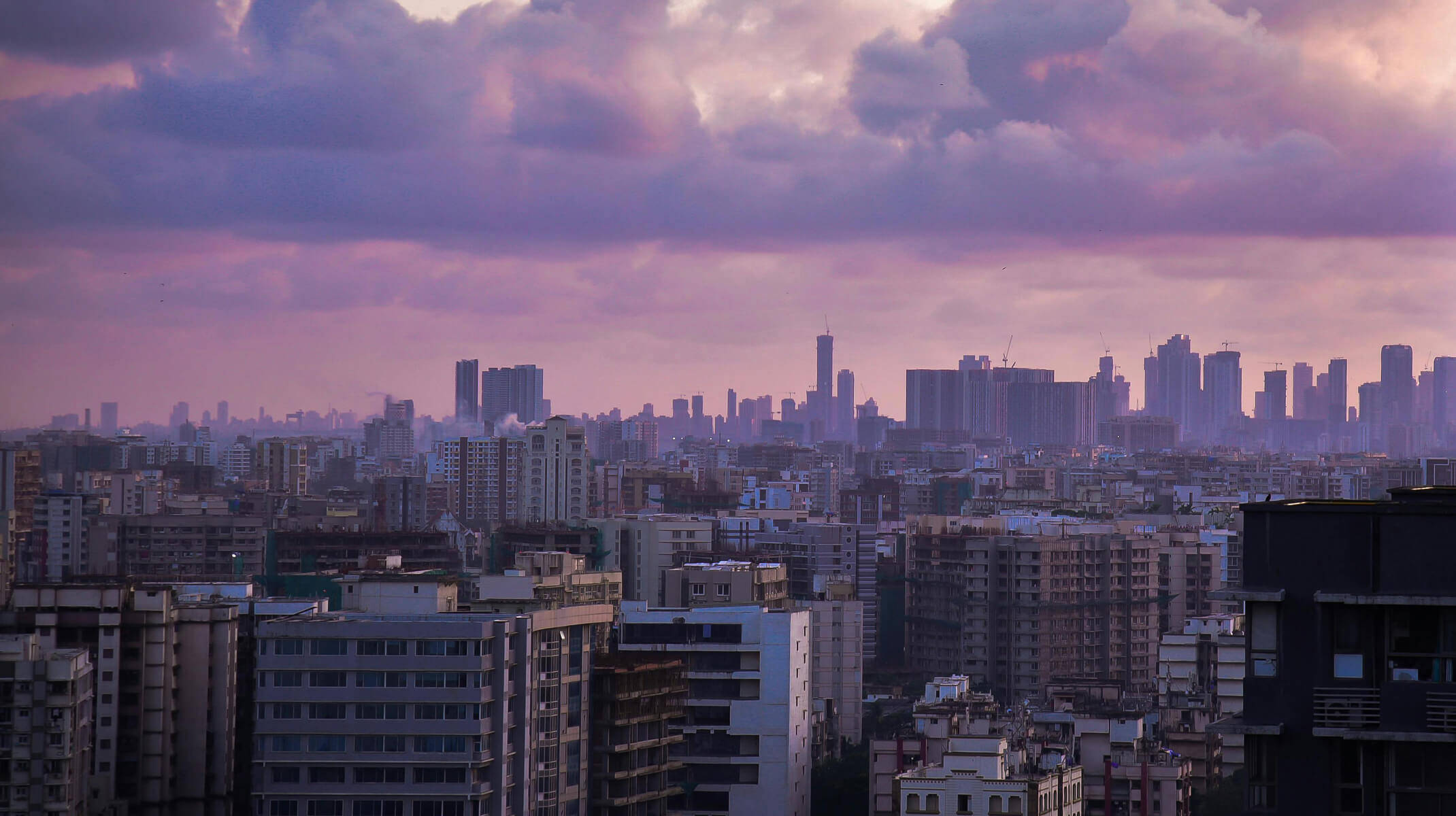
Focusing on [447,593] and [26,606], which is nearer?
[26,606]

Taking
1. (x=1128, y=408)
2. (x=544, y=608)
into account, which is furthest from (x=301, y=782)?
(x=1128, y=408)

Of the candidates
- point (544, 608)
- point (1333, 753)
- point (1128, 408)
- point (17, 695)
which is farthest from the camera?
point (1128, 408)

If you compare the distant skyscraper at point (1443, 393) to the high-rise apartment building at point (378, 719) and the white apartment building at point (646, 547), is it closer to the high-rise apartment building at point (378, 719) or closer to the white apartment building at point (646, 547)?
the white apartment building at point (646, 547)

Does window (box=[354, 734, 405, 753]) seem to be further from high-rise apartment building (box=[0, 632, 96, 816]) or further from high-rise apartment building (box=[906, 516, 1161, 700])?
high-rise apartment building (box=[906, 516, 1161, 700])

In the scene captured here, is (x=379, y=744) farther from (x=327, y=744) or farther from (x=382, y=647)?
(x=382, y=647)

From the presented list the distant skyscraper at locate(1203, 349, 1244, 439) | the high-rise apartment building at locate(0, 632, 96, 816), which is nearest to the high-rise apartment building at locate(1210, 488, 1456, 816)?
the high-rise apartment building at locate(0, 632, 96, 816)

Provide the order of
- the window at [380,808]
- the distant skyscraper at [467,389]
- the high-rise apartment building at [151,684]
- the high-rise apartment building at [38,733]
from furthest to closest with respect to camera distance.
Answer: the distant skyscraper at [467,389] < the high-rise apartment building at [151,684] < the window at [380,808] < the high-rise apartment building at [38,733]

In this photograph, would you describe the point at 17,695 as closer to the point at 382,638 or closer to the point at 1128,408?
the point at 382,638

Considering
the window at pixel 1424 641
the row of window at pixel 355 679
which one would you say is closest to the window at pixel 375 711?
the row of window at pixel 355 679
